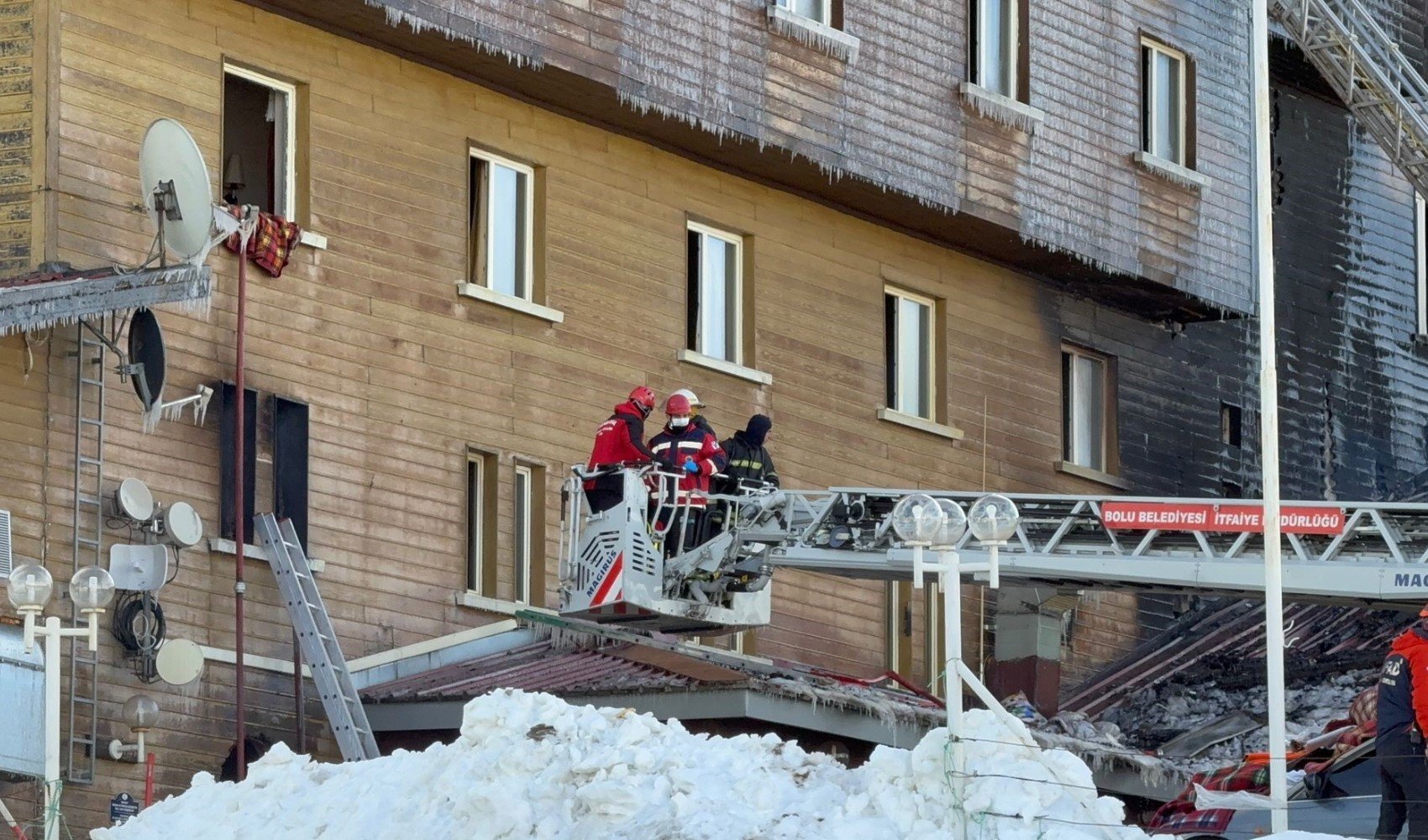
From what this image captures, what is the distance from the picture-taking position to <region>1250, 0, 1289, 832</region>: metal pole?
61.2 feet

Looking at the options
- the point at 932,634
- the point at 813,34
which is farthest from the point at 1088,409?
the point at 813,34

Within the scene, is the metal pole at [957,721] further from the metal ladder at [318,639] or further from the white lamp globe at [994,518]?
the metal ladder at [318,639]

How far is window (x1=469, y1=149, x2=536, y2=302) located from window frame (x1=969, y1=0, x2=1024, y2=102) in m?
6.05

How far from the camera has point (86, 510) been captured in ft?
74.9

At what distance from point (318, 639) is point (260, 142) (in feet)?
15.4

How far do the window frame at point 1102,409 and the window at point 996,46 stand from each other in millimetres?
3575

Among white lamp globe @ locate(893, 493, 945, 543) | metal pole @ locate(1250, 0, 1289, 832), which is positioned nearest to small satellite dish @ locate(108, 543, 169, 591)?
white lamp globe @ locate(893, 493, 945, 543)

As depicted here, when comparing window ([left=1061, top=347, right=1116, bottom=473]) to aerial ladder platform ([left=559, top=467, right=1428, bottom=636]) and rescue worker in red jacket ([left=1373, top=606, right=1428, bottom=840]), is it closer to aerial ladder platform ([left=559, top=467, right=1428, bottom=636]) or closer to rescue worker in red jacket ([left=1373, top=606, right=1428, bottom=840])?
aerial ladder platform ([left=559, top=467, right=1428, bottom=636])

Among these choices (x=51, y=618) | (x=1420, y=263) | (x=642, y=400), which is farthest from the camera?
(x=1420, y=263)

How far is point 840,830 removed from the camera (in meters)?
16.1

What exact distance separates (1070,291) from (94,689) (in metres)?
14.5

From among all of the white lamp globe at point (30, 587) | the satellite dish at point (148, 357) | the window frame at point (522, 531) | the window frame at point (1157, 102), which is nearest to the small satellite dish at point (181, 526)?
the satellite dish at point (148, 357)

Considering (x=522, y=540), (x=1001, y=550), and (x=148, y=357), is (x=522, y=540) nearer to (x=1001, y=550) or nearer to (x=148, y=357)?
(x=148, y=357)

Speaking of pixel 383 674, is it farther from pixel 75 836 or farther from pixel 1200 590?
pixel 1200 590
